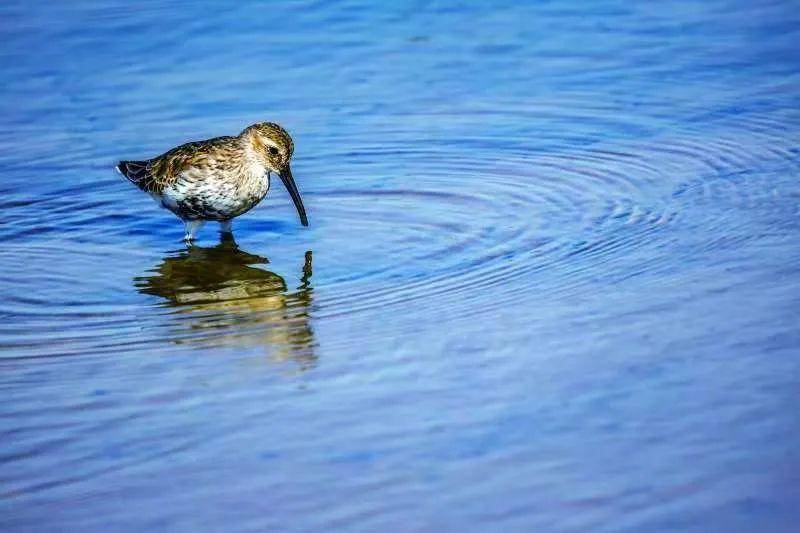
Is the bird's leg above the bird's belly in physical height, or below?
below

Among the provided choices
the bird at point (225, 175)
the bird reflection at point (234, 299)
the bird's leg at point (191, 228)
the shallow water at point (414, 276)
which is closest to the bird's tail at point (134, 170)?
the bird at point (225, 175)

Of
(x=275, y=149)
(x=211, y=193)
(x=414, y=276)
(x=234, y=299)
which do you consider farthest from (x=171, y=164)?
(x=414, y=276)

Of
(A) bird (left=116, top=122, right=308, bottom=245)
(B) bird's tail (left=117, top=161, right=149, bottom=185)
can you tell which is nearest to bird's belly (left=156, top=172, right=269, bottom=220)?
(A) bird (left=116, top=122, right=308, bottom=245)

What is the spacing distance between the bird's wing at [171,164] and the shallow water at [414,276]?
0.44m

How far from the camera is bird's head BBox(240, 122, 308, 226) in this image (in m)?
11.0

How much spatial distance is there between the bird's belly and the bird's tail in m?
0.42

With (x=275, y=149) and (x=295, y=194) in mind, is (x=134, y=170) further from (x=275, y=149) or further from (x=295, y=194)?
(x=295, y=194)

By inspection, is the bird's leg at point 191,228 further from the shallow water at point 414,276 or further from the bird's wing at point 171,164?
the bird's wing at point 171,164

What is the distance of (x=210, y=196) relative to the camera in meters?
10.9

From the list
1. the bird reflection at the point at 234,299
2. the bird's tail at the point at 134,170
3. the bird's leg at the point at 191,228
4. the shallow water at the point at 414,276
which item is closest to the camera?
the shallow water at the point at 414,276

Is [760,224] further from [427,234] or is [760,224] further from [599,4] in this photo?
[599,4]

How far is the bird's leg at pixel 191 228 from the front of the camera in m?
11.2

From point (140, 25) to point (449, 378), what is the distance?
425 inches

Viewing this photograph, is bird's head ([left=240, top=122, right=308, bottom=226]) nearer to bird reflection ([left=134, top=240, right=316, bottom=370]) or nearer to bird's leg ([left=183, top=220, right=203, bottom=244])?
bird reflection ([left=134, top=240, right=316, bottom=370])
